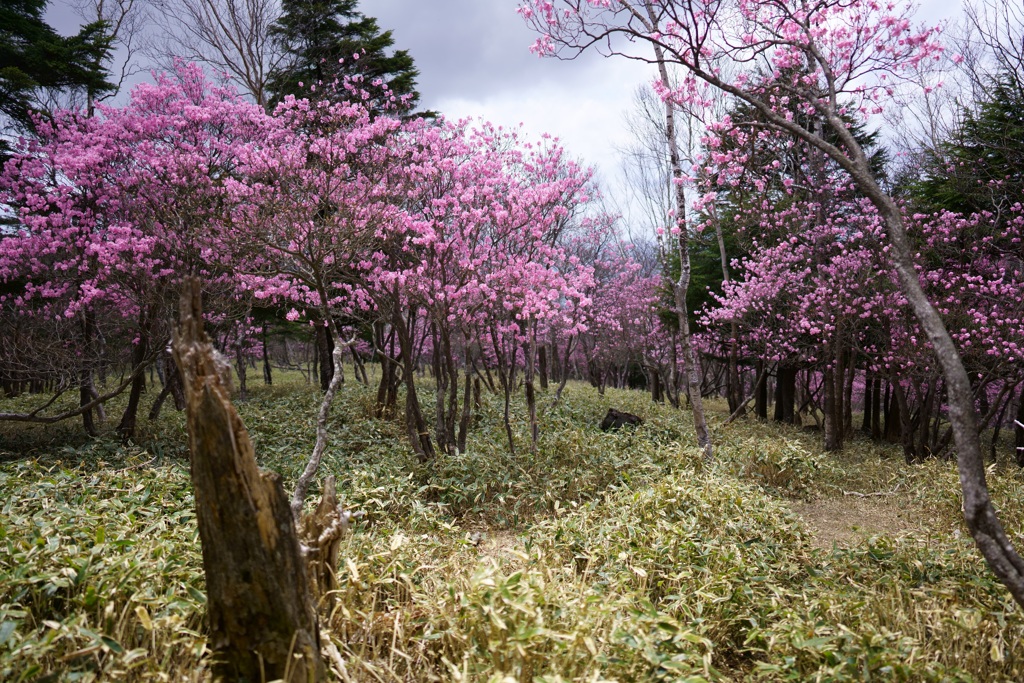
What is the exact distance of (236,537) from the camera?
2.54 meters

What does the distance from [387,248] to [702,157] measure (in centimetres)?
481

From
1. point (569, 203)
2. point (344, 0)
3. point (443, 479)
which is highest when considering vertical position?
point (344, 0)

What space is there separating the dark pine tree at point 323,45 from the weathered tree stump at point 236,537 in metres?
12.6

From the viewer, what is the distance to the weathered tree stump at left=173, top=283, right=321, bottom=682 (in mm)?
2521

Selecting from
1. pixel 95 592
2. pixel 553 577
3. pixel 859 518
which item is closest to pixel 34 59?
pixel 95 592

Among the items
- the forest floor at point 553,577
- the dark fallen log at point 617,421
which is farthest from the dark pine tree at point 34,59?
the dark fallen log at point 617,421

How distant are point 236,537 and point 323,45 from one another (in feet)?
47.9

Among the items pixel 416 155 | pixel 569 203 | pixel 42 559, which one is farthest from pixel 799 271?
pixel 42 559

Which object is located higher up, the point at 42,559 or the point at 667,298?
the point at 667,298

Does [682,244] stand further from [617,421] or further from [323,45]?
[323,45]

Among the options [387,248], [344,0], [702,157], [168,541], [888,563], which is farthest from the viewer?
[344,0]

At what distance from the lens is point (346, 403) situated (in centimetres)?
1308

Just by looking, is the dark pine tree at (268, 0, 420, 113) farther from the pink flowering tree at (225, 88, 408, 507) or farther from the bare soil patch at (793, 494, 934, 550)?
the bare soil patch at (793, 494, 934, 550)

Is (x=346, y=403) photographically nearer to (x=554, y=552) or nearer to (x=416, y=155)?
(x=416, y=155)
